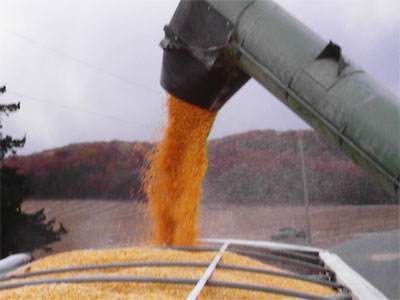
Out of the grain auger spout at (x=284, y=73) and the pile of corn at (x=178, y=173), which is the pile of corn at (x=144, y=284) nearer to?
the pile of corn at (x=178, y=173)

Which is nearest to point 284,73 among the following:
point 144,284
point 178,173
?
point 178,173

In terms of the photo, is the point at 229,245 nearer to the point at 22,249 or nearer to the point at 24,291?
the point at 24,291

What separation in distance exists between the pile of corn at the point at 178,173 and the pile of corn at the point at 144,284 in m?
0.53

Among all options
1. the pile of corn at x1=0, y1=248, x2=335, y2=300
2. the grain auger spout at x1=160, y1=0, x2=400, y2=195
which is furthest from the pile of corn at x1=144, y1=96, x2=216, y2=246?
the pile of corn at x1=0, y1=248, x2=335, y2=300

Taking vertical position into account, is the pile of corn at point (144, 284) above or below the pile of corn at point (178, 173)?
below

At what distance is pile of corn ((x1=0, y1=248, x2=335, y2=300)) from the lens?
2334mm

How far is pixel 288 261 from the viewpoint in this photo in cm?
408

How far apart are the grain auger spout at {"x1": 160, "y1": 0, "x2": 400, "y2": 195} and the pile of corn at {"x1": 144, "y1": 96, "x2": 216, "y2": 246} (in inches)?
8.5

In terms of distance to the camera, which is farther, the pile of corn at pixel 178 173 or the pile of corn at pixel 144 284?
the pile of corn at pixel 178 173

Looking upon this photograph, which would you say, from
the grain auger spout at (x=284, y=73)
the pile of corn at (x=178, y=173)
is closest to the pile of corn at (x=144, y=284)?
the pile of corn at (x=178, y=173)

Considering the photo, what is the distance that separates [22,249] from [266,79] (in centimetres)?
625

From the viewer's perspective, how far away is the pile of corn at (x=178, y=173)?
3.60 metres

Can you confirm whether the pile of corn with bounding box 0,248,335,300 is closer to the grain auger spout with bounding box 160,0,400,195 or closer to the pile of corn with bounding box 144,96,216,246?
the pile of corn with bounding box 144,96,216,246

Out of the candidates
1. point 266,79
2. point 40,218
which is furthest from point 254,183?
point 266,79
